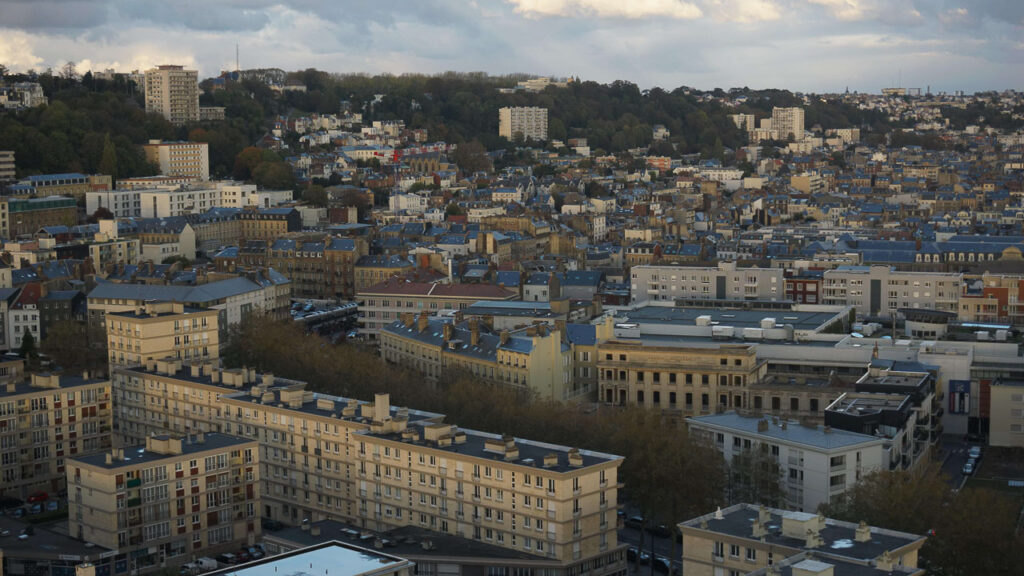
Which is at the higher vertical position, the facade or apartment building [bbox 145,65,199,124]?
apartment building [bbox 145,65,199,124]

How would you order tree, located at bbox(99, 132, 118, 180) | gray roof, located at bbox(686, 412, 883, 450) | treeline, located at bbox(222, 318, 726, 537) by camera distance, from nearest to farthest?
treeline, located at bbox(222, 318, 726, 537)
gray roof, located at bbox(686, 412, 883, 450)
tree, located at bbox(99, 132, 118, 180)

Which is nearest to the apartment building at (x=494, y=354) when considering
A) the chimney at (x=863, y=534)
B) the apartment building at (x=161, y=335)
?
the apartment building at (x=161, y=335)

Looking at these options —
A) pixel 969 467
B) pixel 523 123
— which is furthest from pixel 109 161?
pixel 969 467

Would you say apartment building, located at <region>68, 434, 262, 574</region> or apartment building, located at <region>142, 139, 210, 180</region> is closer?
apartment building, located at <region>68, 434, 262, 574</region>

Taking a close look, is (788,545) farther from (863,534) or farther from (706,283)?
(706,283)

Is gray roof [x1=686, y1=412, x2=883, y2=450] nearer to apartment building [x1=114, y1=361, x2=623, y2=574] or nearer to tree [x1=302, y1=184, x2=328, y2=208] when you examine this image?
apartment building [x1=114, y1=361, x2=623, y2=574]

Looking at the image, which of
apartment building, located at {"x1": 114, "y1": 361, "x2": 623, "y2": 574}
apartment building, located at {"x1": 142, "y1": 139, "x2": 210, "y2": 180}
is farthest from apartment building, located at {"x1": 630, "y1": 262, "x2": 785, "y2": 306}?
apartment building, located at {"x1": 142, "y1": 139, "x2": 210, "y2": 180}
